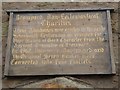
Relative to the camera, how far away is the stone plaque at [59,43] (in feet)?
14.9

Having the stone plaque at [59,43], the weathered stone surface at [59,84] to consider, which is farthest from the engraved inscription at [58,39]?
the weathered stone surface at [59,84]

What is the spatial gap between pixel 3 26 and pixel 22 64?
0.79 m

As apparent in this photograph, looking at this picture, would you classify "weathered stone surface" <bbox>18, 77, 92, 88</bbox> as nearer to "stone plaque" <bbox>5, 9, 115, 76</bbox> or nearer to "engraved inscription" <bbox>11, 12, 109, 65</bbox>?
"stone plaque" <bbox>5, 9, 115, 76</bbox>

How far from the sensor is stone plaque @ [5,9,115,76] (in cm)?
454

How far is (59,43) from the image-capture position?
4742mm

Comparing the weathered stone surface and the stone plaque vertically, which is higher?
the stone plaque

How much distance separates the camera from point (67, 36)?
4793 millimetres

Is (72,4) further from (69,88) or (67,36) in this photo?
(69,88)

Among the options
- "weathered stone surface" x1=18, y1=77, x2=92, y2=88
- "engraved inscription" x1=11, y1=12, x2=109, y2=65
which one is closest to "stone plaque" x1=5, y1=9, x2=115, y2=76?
"engraved inscription" x1=11, y1=12, x2=109, y2=65

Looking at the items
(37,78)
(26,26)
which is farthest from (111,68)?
(26,26)

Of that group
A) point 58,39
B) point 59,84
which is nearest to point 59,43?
point 58,39

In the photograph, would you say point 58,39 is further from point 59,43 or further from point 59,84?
point 59,84

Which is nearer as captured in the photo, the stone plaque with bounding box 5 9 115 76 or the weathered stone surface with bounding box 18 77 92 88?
the weathered stone surface with bounding box 18 77 92 88

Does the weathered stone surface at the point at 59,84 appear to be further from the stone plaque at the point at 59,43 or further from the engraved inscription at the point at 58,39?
the engraved inscription at the point at 58,39
